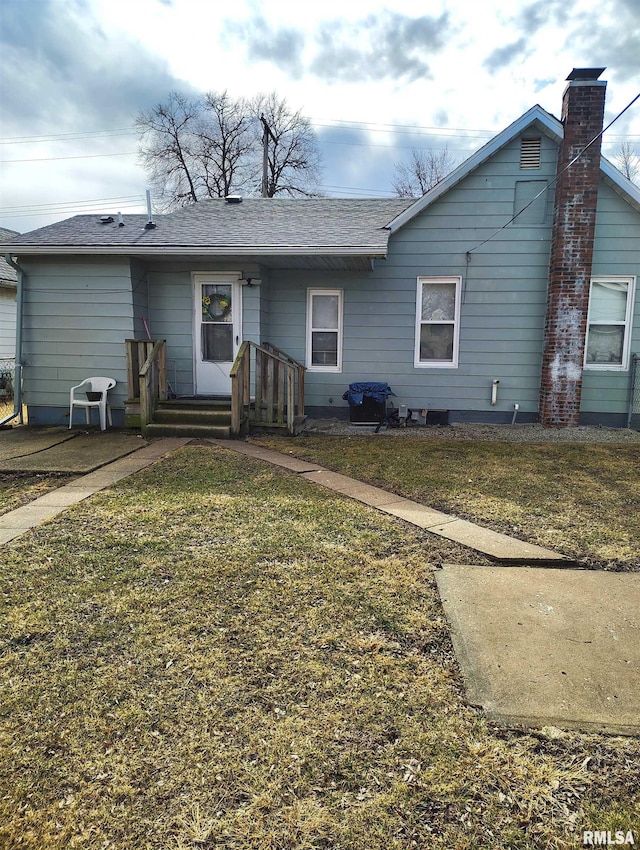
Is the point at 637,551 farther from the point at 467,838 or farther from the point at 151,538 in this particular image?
the point at 151,538

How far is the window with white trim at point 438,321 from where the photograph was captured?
932 cm

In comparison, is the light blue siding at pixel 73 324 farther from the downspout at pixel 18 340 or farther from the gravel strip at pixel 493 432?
the gravel strip at pixel 493 432

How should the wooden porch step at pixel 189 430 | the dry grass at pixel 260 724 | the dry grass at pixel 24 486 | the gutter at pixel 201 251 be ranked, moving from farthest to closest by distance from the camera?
the gutter at pixel 201 251 → the wooden porch step at pixel 189 430 → the dry grass at pixel 24 486 → the dry grass at pixel 260 724

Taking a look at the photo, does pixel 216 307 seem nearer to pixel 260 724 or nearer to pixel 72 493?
pixel 72 493

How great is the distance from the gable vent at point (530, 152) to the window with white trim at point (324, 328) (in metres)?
3.81

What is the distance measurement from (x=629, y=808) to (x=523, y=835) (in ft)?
1.26

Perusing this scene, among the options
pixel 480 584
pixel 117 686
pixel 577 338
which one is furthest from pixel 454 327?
pixel 117 686

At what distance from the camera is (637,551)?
374cm

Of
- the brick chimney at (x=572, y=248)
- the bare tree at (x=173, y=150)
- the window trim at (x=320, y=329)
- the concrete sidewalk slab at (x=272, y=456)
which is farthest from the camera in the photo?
the bare tree at (x=173, y=150)

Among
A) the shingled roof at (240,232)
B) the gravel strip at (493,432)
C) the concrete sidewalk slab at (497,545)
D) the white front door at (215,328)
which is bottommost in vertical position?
the concrete sidewalk slab at (497,545)

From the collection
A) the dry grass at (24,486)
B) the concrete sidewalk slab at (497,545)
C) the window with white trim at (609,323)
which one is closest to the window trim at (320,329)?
the window with white trim at (609,323)

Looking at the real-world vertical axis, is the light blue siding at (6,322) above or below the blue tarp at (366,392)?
above

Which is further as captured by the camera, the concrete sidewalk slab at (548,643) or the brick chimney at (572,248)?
the brick chimney at (572,248)

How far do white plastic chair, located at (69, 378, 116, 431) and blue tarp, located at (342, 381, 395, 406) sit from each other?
4.08 meters
